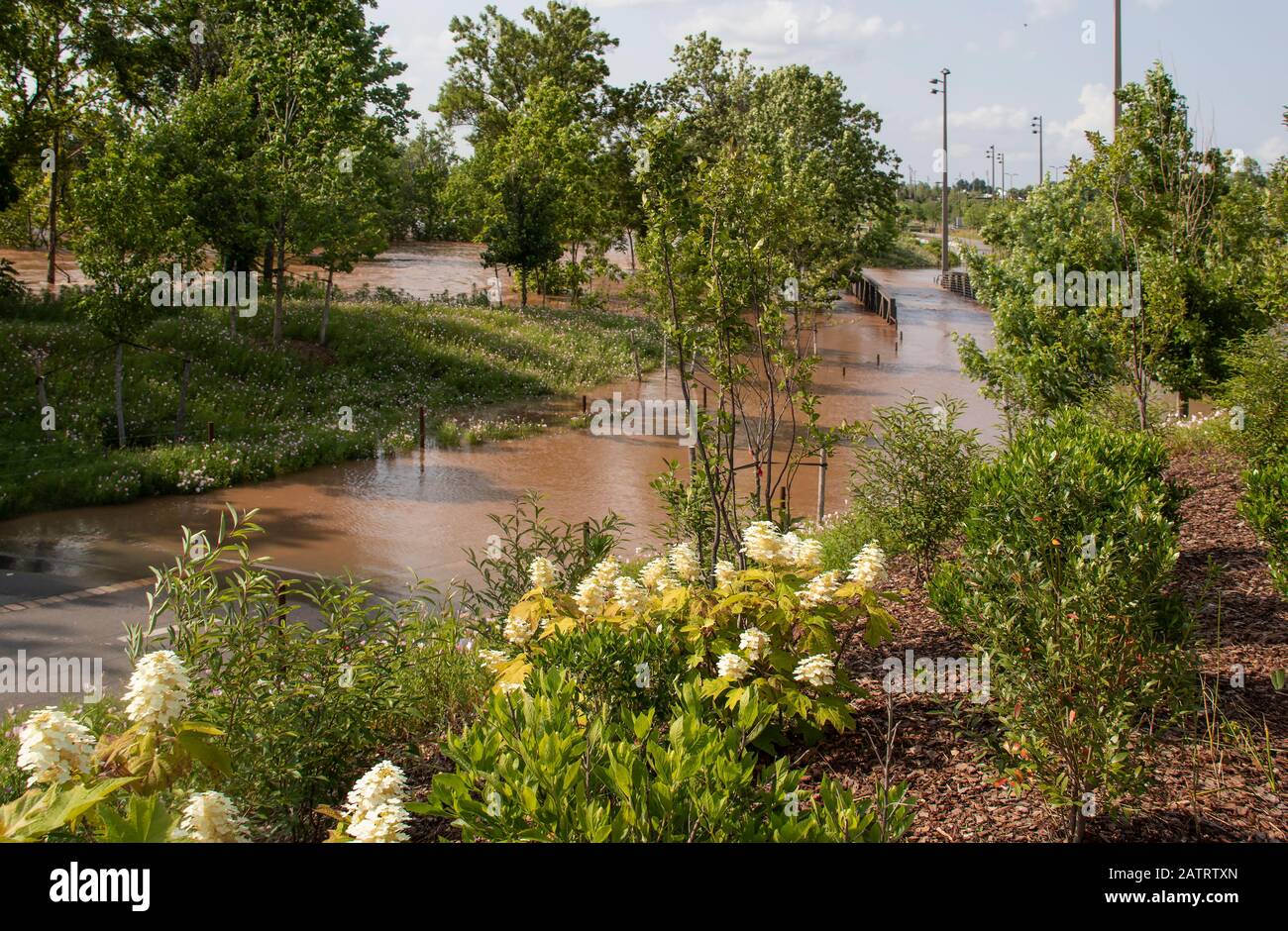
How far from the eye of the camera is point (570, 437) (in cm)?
2159

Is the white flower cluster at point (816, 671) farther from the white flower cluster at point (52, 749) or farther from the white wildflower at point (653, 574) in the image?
the white flower cluster at point (52, 749)

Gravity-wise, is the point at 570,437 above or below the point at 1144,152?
below

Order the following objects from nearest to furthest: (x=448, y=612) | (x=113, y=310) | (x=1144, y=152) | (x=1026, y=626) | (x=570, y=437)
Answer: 1. (x=1026, y=626)
2. (x=448, y=612)
3. (x=1144, y=152)
4. (x=113, y=310)
5. (x=570, y=437)

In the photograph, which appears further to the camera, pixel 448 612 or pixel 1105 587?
pixel 448 612

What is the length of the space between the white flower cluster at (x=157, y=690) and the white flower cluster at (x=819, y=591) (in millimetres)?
2771

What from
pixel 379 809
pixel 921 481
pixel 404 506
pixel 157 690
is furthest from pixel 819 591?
pixel 404 506

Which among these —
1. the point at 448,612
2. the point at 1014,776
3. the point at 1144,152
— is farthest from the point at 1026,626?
the point at 1144,152

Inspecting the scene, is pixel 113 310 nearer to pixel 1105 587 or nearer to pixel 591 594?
pixel 591 594

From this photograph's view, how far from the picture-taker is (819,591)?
514 cm

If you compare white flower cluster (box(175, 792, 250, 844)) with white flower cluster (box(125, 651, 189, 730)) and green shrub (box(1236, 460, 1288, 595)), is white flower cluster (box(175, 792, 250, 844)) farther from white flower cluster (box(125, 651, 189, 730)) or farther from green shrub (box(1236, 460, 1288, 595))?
green shrub (box(1236, 460, 1288, 595))

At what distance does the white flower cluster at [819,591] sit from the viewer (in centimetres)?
514

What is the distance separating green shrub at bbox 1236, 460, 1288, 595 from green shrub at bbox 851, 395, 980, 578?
1.91 meters

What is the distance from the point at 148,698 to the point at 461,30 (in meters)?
51.5
